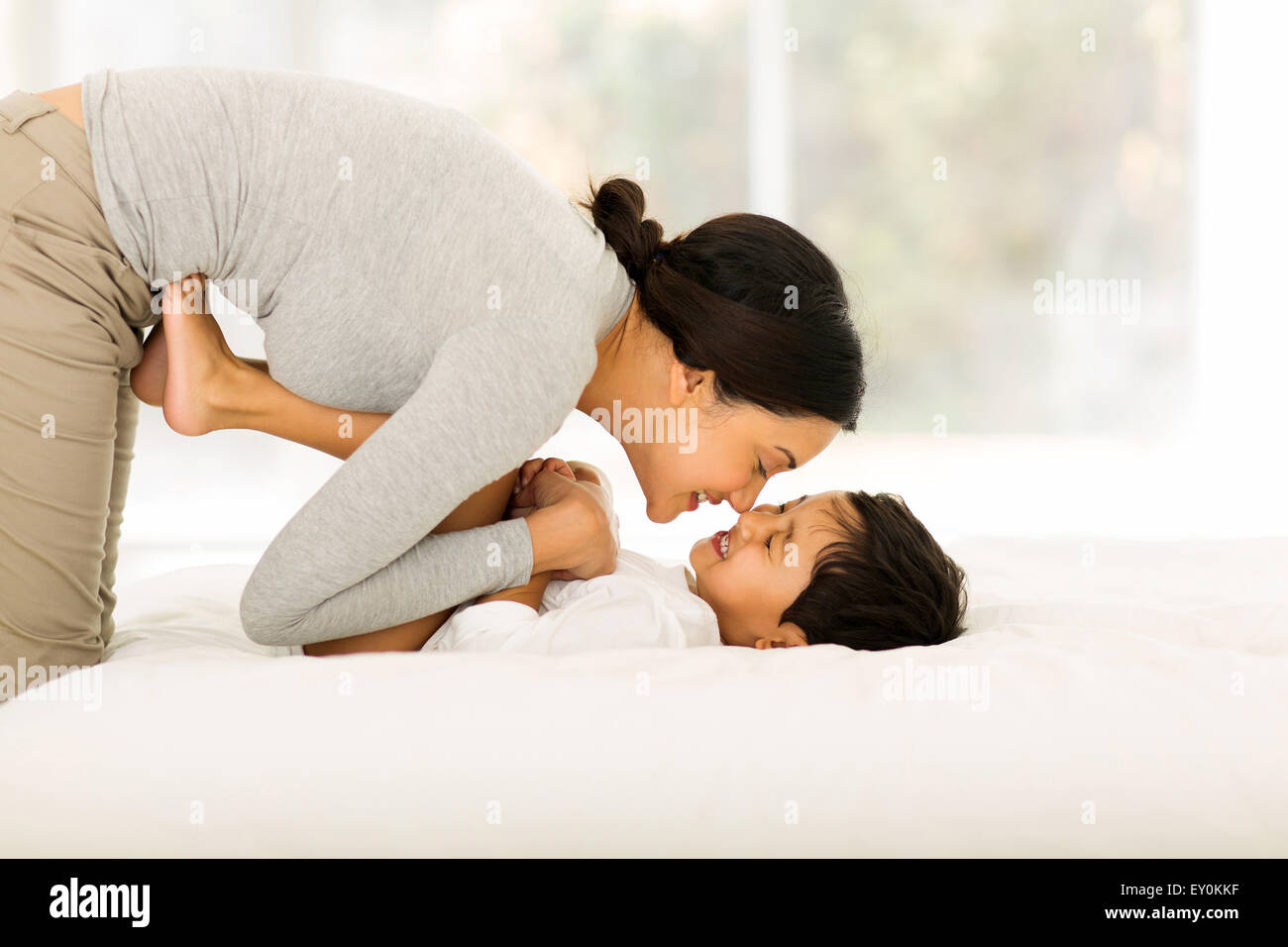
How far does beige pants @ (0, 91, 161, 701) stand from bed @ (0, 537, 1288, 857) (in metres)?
0.15

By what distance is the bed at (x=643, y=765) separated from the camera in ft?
3.17

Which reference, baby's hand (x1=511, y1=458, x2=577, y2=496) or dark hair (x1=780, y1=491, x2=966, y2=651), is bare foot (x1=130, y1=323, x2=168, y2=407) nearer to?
baby's hand (x1=511, y1=458, x2=577, y2=496)

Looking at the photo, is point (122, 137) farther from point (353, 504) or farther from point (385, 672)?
point (385, 672)

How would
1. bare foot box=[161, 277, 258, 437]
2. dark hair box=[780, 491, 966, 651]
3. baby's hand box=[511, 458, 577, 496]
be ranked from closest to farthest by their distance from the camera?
bare foot box=[161, 277, 258, 437] < dark hair box=[780, 491, 966, 651] < baby's hand box=[511, 458, 577, 496]

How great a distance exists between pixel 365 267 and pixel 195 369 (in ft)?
0.91

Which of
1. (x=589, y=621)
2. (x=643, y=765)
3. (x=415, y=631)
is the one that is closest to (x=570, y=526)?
(x=589, y=621)

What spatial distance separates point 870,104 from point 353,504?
3352mm

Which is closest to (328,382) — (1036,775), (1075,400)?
(1036,775)

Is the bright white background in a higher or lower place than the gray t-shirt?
higher

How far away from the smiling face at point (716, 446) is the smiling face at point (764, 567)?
0.24 feet

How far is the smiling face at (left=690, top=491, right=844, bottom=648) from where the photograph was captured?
1.49 metres

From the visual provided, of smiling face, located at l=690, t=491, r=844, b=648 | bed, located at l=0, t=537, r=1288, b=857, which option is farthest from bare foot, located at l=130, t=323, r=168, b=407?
smiling face, located at l=690, t=491, r=844, b=648

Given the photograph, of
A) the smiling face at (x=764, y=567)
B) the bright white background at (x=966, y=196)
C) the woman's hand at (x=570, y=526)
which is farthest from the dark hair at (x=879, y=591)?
the bright white background at (x=966, y=196)

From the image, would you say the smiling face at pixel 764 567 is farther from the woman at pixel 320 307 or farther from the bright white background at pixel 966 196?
the bright white background at pixel 966 196
